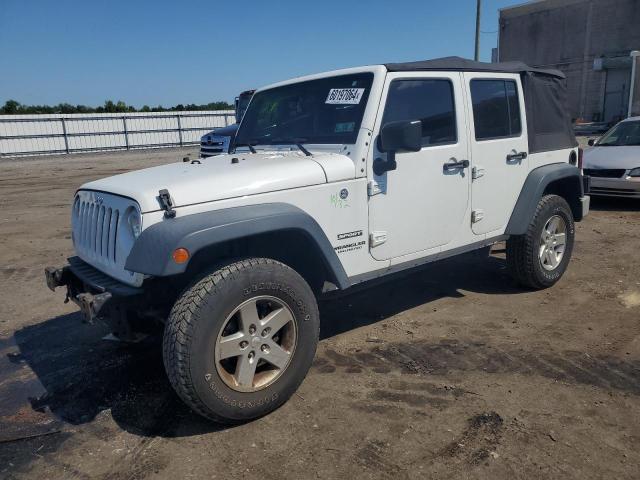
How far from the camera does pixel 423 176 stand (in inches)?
155

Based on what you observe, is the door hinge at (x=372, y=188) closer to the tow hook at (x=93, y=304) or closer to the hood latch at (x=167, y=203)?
the hood latch at (x=167, y=203)

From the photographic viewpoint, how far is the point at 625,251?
259 inches

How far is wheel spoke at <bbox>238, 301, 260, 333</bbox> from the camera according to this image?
9.83 ft

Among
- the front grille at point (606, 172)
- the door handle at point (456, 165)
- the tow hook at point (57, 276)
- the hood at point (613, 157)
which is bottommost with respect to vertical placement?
the front grille at point (606, 172)

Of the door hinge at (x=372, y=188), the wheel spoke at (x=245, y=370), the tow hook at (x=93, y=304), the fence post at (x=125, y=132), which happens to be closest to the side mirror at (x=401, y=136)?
the door hinge at (x=372, y=188)

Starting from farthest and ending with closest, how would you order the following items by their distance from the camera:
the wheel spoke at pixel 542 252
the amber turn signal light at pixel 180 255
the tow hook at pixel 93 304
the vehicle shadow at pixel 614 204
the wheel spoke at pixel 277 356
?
the vehicle shadow at pixel 614 204, the wheel spoke at pixel 542 252, the wheel spoke at pixel 277 356, the tow hook at pixel 93 304, the amber turn signal light at pixel 180 255

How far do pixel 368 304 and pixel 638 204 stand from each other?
7086mm

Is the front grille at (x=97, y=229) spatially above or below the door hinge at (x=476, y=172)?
below

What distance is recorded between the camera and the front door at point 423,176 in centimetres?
372

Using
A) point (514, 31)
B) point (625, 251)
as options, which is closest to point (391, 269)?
point (625, 251)

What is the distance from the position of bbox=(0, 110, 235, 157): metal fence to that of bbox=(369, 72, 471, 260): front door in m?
26.9

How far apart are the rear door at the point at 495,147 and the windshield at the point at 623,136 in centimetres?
602

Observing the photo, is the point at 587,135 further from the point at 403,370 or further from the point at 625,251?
the point at 403,370

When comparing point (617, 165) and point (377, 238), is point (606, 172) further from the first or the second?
point (377, 238)
